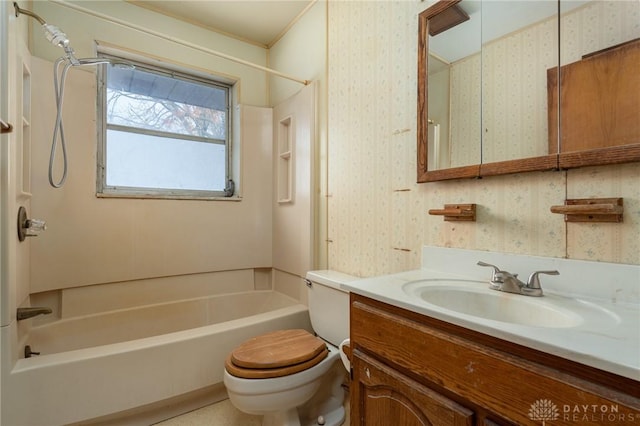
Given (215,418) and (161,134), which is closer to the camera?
(215,418)

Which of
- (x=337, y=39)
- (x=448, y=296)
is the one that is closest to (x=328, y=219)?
(x=448, y=296)

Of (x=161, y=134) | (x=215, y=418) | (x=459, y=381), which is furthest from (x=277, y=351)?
(x=161, y=134)

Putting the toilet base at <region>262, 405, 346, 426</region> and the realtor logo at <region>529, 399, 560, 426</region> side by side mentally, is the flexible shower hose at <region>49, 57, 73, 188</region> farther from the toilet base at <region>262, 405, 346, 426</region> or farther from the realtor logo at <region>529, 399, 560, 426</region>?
the realtor logo at <region>529, 399, 560, 426</region>

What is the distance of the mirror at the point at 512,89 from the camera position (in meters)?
0.81

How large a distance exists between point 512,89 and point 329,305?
3.91 ft

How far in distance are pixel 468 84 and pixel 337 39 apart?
3.09 ft

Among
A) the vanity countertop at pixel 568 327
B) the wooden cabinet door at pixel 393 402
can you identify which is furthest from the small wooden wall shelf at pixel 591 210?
the wooden cabinet door at pixel 393 402

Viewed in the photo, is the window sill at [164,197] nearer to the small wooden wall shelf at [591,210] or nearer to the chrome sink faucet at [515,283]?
the chrome sink faucet at [515,283]

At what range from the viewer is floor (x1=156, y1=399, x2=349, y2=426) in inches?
56.4

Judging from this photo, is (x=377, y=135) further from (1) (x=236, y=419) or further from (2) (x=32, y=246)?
(2) (x=32, y=246)

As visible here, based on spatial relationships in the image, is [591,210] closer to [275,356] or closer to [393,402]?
A: [393,402]

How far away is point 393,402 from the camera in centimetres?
81

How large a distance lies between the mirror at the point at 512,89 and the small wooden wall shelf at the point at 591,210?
108 mm

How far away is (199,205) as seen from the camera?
2.16 metres
